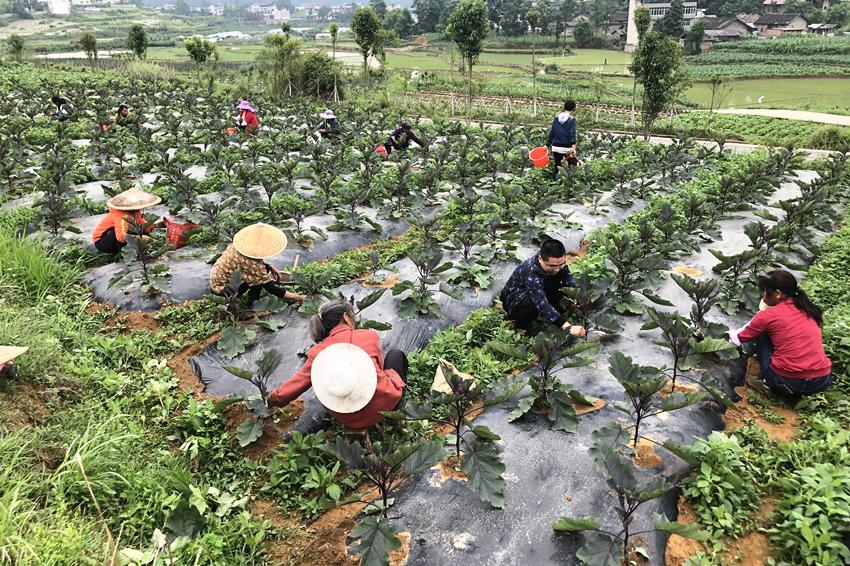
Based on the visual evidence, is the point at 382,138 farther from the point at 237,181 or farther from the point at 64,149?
the point at 64,149

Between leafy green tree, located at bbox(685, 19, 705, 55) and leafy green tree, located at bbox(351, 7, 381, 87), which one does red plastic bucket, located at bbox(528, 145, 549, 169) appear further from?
leafy green tree, located at bbox(685, 19, 705, 55)

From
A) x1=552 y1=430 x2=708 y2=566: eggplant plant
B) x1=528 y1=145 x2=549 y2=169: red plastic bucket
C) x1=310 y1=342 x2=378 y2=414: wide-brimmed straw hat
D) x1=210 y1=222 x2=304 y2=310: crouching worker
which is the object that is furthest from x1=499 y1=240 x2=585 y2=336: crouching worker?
→ x1=528 y1=145 x2=549 y2=169: red plastic bucket

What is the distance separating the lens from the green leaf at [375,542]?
2.56 m

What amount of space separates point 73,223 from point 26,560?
5507mm

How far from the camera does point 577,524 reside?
105 inches

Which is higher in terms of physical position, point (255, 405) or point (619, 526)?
point (255, 405)

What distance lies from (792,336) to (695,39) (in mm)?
49033

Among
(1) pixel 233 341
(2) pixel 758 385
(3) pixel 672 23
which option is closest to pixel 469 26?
(1) pixel 233 341

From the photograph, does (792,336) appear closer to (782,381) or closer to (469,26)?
(782,381)

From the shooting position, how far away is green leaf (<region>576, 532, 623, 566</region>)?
256 cm

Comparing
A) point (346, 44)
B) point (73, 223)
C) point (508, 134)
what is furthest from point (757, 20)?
point (73, 223)

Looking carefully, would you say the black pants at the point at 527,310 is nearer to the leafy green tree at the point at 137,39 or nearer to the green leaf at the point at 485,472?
the green leaf at the point at 485,472

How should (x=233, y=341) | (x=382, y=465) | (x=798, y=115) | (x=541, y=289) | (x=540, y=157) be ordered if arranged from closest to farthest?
(x=382, y=465), (x=233, y=341), (x=541, y=289), (x=540, y=157), (x=798, y=115)

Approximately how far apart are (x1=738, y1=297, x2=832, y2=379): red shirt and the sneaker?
0.26m
